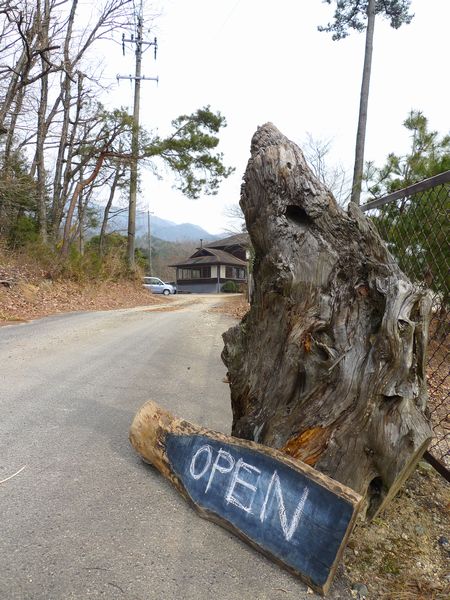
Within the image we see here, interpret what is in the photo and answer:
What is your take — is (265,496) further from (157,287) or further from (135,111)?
(157,287)

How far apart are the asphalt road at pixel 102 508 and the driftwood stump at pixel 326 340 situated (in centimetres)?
63

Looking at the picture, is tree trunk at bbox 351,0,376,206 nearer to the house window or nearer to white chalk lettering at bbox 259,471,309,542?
white chalk lettering at bbox 259,471,309,542

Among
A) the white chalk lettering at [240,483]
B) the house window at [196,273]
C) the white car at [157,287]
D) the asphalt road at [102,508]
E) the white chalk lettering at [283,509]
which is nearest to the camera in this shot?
the asphalt road at [102,508]

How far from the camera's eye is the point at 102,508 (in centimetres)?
232

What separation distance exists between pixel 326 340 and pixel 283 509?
2.96 ft

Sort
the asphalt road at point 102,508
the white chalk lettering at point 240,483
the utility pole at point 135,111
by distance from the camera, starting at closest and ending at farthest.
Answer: the asphalt road at point 102,508 → the white chalk lettering at point 240,483 → the utility pole at point 135,111

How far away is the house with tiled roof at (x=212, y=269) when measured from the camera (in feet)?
159

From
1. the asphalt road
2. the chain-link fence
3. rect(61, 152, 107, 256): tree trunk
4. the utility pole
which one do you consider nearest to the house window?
the utility pole

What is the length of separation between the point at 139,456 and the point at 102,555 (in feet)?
3.30

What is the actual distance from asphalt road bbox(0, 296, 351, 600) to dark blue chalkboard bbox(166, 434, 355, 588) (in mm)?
104

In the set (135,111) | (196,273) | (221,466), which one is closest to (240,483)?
(221,466)

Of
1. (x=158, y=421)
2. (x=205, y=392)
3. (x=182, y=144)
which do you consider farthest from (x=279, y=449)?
(x=182, y=144)

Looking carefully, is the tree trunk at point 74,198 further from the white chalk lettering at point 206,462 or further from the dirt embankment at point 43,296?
the white chalk lettering at point 206,462

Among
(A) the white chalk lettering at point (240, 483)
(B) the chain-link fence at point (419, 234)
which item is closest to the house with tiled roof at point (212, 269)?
(B) the chain-link fence at point (419, 234)
